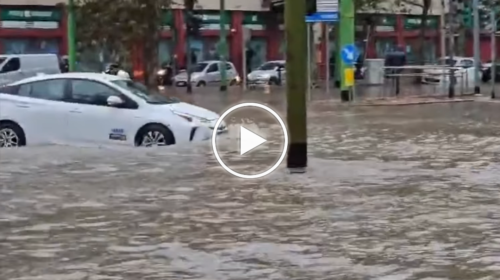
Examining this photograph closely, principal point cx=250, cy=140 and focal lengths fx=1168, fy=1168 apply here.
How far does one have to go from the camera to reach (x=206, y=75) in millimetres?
60375

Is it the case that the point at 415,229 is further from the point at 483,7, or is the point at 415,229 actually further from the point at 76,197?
the point at 483,7

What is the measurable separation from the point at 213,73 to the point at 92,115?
4216 centimetres

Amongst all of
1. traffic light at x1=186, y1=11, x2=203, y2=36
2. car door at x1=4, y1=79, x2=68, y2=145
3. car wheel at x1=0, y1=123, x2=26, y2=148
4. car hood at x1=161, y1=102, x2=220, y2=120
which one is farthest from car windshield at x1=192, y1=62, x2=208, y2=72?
car wheel at x1=0, y1=123, x2=26, y2=148

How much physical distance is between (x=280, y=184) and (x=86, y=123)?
6.69 m

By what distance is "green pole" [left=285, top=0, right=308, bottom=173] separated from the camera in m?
13.4

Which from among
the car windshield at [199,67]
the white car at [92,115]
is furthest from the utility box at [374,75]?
the white car at [92,115]

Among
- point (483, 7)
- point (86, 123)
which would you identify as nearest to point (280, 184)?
point (86, 123)

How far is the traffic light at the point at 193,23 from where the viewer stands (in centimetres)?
6049

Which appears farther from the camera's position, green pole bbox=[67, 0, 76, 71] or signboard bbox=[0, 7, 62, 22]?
signboard bbox=[0, 7, 62, 22]

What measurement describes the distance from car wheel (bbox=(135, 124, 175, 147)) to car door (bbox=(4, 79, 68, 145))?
128 cm

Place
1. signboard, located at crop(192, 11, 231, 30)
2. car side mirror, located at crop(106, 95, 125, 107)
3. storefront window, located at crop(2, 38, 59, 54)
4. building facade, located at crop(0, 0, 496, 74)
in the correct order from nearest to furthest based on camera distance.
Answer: car side mirror, located at crop(106, 95, 125, 107), storefront window, located at crop(2, 38, 59, 54), building facade, located at crop(0, 0, 496, 74), signboard, located at crop(192, 11, 231, 30)

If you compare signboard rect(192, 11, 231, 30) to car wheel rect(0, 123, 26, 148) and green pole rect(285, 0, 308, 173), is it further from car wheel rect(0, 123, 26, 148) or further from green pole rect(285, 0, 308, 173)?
green pole rect(285, 0, 308, 173)

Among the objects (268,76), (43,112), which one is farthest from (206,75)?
(43,112)
